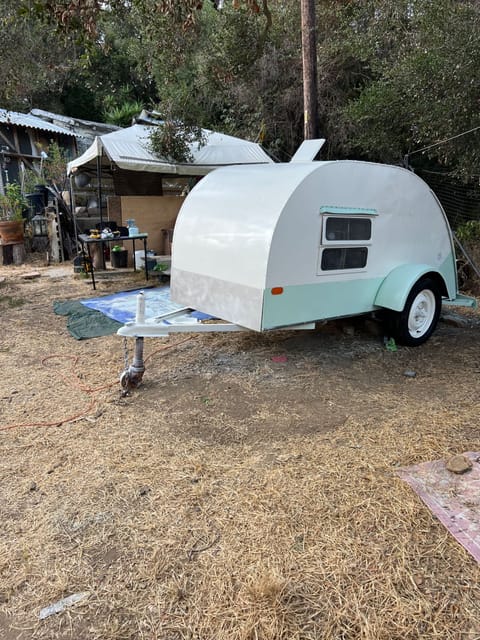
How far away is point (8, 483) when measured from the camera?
8.73 feet

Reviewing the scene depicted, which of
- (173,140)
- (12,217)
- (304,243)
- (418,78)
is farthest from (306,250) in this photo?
(12,217)

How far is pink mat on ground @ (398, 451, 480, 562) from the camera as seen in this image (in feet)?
7.10

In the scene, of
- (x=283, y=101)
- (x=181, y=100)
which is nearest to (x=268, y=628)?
(x=181, y=100)

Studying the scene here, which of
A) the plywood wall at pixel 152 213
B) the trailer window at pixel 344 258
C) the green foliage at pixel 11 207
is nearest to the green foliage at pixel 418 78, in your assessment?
the trailer window at pixel 344 258

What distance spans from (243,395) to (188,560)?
1816mm

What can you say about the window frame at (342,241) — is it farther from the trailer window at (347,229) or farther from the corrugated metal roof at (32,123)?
the corrugated metal roof at (32,123)

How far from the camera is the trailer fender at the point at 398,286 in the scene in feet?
14.8

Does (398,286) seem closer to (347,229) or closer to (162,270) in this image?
(347,229)

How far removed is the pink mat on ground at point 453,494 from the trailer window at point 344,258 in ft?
6.60

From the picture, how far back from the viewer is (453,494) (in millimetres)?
2426

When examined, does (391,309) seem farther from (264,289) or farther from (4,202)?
(4,202)

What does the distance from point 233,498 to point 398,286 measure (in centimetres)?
300

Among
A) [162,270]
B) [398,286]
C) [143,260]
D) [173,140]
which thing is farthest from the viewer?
[143,260]

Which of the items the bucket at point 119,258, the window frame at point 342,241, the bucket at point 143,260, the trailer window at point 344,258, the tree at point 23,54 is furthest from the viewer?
the bucket at point 119,258
